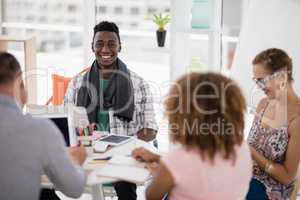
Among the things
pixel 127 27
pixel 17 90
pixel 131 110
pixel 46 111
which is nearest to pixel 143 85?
pixel 131 110

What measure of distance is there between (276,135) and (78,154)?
989mm

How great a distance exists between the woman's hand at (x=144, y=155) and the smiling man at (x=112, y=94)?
75 centimetres

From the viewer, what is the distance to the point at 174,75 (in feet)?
14.0

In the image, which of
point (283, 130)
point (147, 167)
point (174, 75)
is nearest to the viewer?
point (147, 167)

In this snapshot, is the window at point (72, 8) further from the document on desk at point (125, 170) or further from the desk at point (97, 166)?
the document on desk at point (125, 170)

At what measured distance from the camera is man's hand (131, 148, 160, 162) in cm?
225

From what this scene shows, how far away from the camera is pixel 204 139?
5.65 ft

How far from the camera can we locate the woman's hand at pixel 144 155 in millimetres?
2248

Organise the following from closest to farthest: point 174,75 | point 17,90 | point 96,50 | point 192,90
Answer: point 192,90, point 17,90, point 96,50, point 174,75

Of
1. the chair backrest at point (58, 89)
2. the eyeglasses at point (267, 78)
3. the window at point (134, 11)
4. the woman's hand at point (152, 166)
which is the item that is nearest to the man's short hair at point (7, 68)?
the woman's hand at point (152, 166)

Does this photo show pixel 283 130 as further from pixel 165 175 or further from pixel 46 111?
pixel 46 111

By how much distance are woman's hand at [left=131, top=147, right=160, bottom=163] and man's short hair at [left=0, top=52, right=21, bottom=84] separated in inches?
28.8

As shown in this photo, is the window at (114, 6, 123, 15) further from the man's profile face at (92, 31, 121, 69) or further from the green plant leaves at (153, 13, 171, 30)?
the man's profile face at (92, 31, 121, 69)

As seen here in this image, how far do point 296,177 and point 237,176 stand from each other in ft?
2.76
